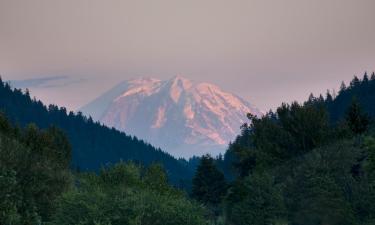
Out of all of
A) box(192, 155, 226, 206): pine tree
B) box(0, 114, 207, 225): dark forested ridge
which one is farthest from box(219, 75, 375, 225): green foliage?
box(0, 114, 207, 225): dark forested ridge

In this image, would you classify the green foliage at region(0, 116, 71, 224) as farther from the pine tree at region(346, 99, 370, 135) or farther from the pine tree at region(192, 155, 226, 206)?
the pine tree at region(346, 99, 370, 135)

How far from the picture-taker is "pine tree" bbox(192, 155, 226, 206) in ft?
333

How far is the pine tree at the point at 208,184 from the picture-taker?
333 ft

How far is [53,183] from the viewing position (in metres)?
59.0

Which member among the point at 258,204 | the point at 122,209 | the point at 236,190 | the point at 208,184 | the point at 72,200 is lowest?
the point at 122,209

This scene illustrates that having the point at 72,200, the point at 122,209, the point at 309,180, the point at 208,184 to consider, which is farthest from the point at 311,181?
the point at 208,184

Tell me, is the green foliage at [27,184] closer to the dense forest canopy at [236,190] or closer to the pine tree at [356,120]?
the dense forest canopy at [236,190]

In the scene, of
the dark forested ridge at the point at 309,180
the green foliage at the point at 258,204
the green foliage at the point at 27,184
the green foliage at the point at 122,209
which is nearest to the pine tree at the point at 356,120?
the dark forested ridge at the point at 309,180

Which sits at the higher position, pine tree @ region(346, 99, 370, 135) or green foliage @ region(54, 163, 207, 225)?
pine tree @ region(346, 99, 370, 135)

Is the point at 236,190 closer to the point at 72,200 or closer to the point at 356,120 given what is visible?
A: the point at 72,200

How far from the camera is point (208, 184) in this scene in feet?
336

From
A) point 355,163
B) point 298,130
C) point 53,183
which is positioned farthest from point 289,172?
point 53,183

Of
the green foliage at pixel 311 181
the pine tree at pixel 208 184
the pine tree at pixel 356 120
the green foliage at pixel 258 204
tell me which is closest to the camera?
the green foliage at pixel 311 181

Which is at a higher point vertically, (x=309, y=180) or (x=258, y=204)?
(x=309, y=180)
